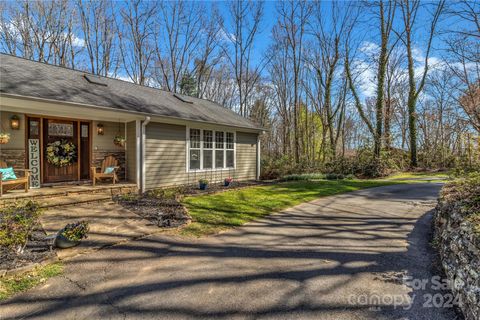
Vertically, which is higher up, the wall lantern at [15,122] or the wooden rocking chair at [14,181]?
the wall lantern at [15,122]

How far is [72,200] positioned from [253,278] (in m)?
5.15

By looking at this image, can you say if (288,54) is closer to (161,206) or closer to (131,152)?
(131,152)

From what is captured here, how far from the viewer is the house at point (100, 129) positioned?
19.4ft

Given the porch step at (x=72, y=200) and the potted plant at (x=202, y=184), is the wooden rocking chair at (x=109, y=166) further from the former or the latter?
the potted plant at (x=202, y=184)

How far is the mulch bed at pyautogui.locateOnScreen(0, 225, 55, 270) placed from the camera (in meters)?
2.88

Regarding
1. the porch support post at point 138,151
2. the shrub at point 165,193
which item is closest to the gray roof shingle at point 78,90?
the porch support post at point 138,151

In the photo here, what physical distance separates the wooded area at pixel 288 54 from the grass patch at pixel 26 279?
11.1 meters

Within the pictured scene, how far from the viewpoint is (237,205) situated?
633 centimetres

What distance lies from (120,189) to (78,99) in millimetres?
2598

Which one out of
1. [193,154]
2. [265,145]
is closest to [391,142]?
[265,145]

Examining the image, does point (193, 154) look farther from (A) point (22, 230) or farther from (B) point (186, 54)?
(B) point (186, 54)

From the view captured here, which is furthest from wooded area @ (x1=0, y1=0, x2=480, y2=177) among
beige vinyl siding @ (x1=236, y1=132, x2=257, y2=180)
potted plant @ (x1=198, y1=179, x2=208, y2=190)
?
potted plant @ (x1=198, y1=179, x2=208, y2=190)

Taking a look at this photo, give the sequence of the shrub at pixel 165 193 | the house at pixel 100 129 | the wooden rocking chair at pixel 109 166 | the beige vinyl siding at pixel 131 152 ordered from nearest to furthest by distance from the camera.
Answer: the house at pixel 100 129, the shrub at pixel 165 193, the wooden rocking chair at pixel 109 166, the beige vinyl siding at pixel 131 152

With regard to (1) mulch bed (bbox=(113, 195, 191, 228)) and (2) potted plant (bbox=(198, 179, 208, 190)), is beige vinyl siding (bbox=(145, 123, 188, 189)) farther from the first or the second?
(1) mulch bed (bbox=(113, 195, 191, 228))
